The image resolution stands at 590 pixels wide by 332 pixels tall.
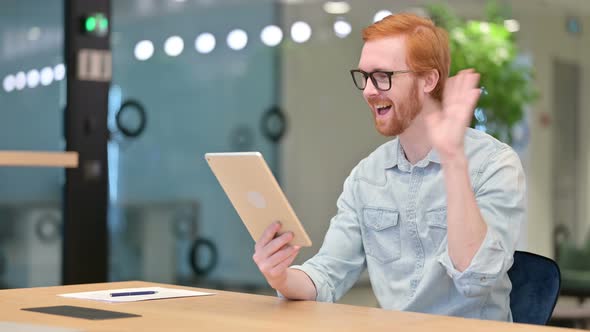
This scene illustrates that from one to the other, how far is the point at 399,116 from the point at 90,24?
3086mm

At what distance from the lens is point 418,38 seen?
2.67m

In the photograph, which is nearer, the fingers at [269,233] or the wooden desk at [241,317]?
the wooden desk at [241,317]

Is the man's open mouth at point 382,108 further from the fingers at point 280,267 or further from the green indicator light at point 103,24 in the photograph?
the green indicator light at point 103,24

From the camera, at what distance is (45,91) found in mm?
5371

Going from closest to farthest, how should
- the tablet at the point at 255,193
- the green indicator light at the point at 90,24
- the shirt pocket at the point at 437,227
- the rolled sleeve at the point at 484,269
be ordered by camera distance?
the tablet at the point at 255,193 → the rolled sleeve at the point at 484,269 → the shirt pocket at the point at 437,227 → the green indicator light at the point at 90,24

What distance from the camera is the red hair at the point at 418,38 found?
267 cm

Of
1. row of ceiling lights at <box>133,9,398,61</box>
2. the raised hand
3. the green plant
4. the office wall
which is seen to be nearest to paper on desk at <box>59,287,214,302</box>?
the raised hand

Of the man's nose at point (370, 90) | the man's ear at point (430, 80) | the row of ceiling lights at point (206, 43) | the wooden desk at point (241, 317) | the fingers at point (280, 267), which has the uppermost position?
the row of ceiling lights at point (206, 43)

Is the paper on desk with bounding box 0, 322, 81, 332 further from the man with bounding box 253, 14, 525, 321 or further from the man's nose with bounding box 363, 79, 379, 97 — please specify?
the man's nose with bounding box 363, 79, 379, 97

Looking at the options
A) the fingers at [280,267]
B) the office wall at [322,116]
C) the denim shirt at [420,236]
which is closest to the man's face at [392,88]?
Answer: the denim shirt at [420,236]

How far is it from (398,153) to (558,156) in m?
4.58

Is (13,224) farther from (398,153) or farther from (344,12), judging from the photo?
(398,153)

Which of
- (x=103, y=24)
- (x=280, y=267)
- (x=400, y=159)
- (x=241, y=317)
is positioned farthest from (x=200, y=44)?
(x=241, y=317)

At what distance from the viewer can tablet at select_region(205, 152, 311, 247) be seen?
Result: 225 centimetres
